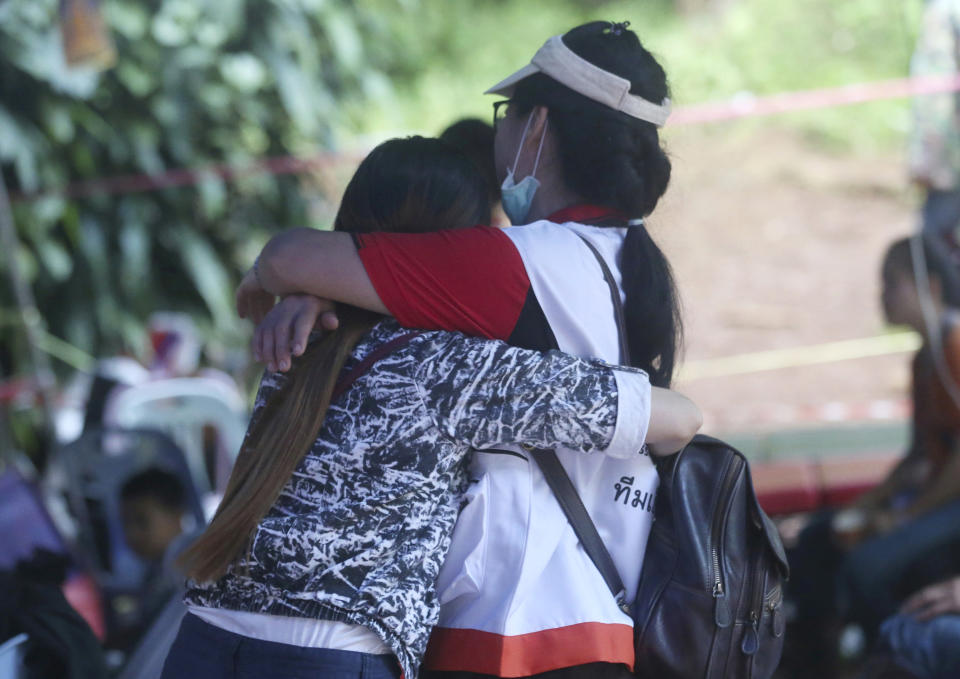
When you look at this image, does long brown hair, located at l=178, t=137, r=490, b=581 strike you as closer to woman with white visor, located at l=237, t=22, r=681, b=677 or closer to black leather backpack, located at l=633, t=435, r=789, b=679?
woman with white visor, located at l=237, t=22, r=681, b=677

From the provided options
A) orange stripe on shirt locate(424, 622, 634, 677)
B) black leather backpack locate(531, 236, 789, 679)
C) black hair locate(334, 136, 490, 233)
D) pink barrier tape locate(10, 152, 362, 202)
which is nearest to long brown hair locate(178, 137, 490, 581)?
black hair locate(334, 136, 490, 233)

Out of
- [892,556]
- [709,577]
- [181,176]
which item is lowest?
[709,577]

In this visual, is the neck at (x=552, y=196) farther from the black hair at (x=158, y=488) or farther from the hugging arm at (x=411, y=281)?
the black hair at (x=158, y=488)

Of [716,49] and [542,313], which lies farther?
[716,49]

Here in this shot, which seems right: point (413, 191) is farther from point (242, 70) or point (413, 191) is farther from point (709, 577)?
point (242, 70)

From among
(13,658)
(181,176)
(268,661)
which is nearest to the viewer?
(268,661)

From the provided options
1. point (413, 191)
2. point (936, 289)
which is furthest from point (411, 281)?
point (936, 289)

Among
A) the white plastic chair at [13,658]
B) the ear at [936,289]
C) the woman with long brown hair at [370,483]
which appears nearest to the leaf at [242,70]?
the ear at [936,289]

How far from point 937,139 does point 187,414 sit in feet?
10.6

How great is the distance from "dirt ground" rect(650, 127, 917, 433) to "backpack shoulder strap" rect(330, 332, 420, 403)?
628 cm

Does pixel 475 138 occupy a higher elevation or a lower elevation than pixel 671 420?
higher

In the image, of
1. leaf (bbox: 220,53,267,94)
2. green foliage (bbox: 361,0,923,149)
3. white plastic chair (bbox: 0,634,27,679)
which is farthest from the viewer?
green foliage (bbox: 361,0,923,149)

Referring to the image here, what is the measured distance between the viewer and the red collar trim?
1653 mm

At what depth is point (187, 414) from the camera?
4.74 meters
